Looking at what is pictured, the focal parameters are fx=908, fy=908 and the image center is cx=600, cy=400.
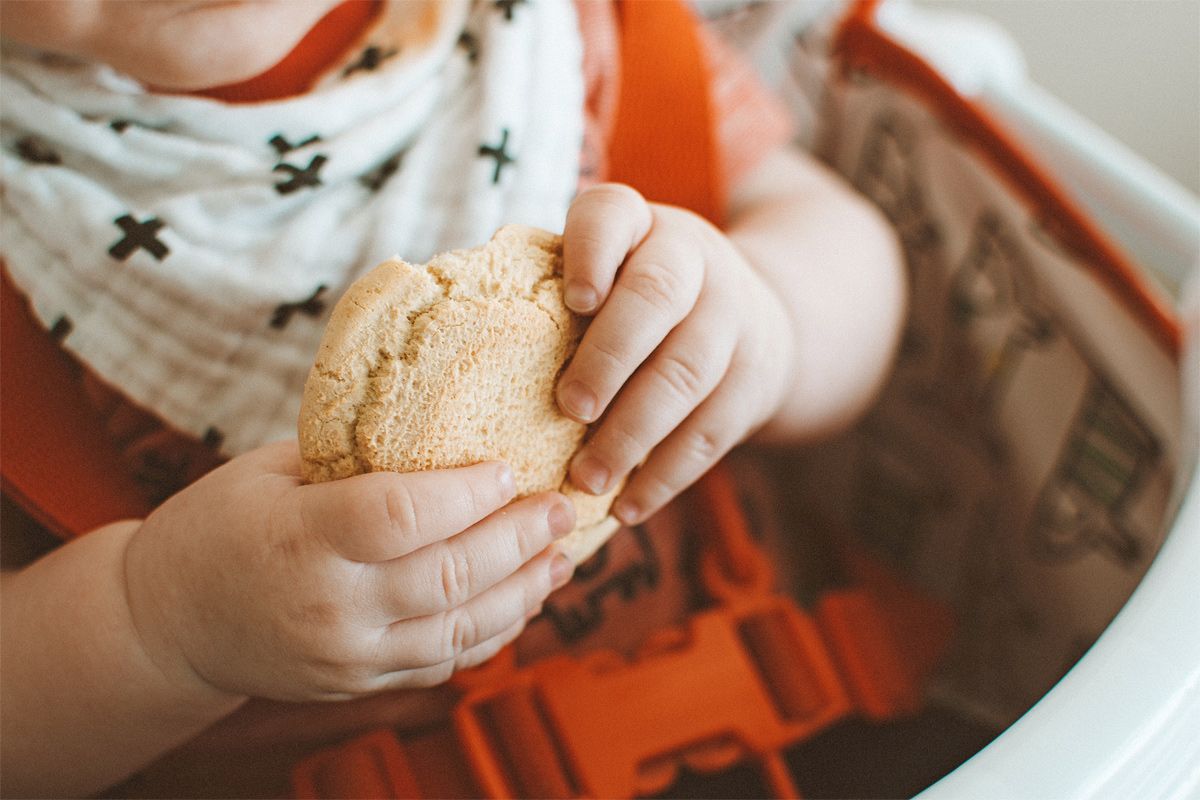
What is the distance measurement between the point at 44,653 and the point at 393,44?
1.04 feet

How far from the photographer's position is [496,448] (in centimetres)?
32

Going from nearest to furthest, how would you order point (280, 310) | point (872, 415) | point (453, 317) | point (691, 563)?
point (453, 317) → point (280, 310) → point (691, 563) → point (872, 415)

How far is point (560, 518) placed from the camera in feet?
1.10

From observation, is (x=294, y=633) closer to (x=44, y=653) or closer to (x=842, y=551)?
(x=44, y=653)

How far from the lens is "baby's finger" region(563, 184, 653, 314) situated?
311 millimetres

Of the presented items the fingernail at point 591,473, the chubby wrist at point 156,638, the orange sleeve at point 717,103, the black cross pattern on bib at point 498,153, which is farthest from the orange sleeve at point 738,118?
the chubby wrist at point 156,638

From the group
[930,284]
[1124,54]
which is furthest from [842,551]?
[1124,54]

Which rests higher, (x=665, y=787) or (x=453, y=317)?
(x=453, y=317)

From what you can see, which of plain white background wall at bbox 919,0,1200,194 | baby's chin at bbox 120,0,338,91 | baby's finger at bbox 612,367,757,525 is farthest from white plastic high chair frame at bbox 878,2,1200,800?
baby's chin at bbox 120,0,338,91

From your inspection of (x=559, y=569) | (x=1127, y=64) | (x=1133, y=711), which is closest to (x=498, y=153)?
(x=559, y=569)

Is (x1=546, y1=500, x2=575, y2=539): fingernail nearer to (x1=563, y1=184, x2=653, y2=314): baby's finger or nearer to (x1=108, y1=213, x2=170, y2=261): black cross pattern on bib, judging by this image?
(x1=563, y1=184, x2=653, y2=314): baby's finger

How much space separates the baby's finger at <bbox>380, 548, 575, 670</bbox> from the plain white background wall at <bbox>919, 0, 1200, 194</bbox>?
0.50m

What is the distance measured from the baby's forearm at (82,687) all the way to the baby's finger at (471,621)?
0.09 m

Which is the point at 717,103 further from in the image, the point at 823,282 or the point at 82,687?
the point at 82,687
